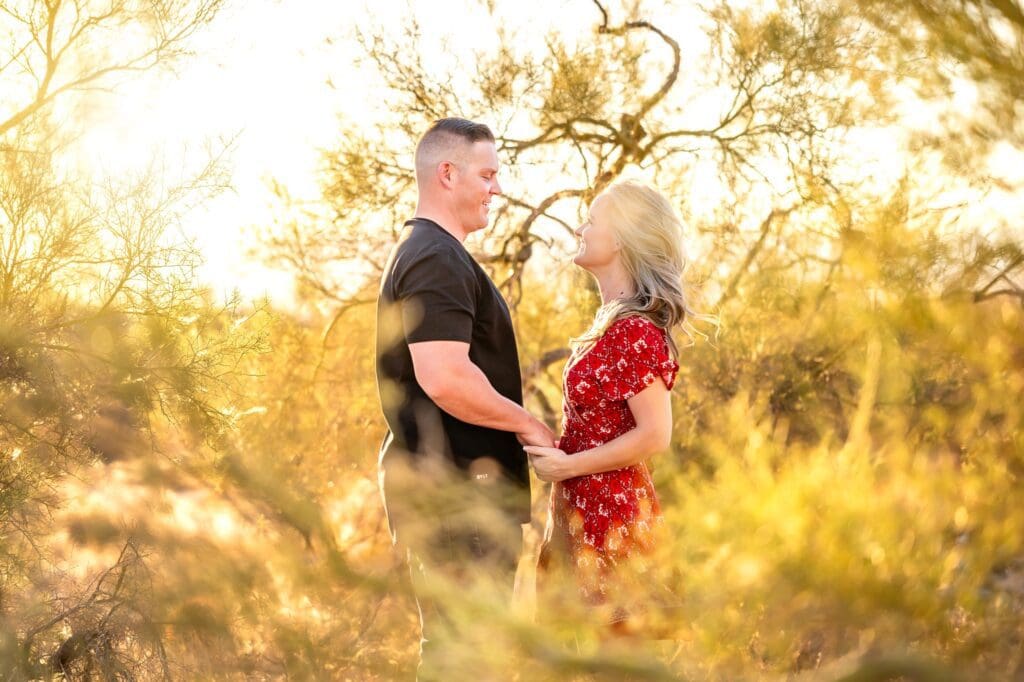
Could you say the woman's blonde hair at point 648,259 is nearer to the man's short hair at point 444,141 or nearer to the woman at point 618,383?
the woman at point 618,383

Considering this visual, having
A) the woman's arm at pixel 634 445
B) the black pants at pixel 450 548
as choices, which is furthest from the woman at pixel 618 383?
the black pants at pixel 450 548

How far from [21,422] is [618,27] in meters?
4.12

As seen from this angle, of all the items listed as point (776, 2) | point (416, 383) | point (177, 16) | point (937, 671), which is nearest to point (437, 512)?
point (937, 671)

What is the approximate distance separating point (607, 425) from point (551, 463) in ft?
0.58

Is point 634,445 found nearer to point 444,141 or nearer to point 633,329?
point 633,329

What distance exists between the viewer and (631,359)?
7.84ft

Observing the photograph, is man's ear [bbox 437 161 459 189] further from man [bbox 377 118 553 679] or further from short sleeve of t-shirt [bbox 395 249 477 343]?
short sleeve of t-shirt [bbox 395 249 477 343]

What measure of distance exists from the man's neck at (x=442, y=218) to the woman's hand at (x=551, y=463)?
2.07ft

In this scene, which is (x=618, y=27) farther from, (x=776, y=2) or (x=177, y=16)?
(x=177, y=16)

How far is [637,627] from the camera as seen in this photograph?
1.15 m

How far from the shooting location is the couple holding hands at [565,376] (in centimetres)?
235


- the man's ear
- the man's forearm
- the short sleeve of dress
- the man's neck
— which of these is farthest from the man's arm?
the man's ear

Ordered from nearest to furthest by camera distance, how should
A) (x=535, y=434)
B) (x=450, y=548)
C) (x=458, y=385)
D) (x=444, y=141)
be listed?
1. (x=450, y=548)
2. (x=458, y=385)
3. (x=535, y=434)
4. (x=444, y=141)

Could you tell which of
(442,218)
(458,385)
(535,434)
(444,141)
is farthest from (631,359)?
(444,141)
